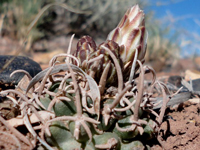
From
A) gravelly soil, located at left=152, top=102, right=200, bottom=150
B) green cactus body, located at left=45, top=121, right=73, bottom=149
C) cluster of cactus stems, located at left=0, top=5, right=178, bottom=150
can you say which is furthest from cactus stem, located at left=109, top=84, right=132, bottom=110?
gravelly soil, located at left=152, top=102, right=200, bottom=150

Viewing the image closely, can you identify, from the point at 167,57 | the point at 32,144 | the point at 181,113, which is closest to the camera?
the point at 32,144

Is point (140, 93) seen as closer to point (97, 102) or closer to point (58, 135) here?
point (97, 102)

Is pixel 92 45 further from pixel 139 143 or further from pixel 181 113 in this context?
pixel 181 113

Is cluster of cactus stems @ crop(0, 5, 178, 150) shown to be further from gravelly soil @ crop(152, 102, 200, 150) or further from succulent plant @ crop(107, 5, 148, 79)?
gravelly soil @ crop(152, 102, 200, 150)

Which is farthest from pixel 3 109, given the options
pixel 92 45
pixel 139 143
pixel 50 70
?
pixel 139 143

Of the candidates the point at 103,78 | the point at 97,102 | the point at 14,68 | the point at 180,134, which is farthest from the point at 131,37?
the point at 14,68

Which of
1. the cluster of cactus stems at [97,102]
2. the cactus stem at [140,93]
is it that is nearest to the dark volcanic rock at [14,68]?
the cluster of cactus stems at [97,102]

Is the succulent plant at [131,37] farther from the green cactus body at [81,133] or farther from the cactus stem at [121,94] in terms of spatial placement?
the green cactus body at [81,133]

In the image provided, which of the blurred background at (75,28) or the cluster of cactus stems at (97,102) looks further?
the blurred background at (75,28)
